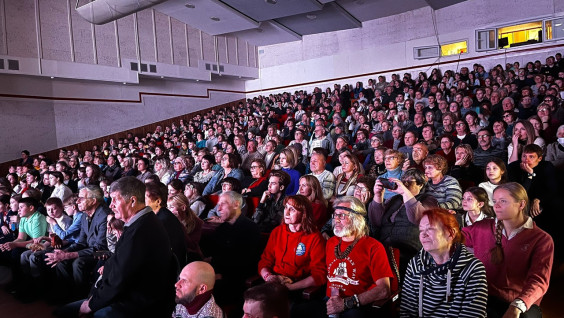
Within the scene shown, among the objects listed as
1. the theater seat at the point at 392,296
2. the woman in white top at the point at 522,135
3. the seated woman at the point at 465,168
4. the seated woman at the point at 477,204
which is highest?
the woman in white top at the point at 522,135

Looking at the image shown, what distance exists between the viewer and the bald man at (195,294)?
1.26m

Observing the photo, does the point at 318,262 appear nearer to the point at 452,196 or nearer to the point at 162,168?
the point at 452,196

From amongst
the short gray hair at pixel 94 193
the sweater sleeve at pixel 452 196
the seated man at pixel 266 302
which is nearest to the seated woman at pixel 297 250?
the seated man at pixel 266 302

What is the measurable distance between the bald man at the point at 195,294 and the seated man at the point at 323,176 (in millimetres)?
1485

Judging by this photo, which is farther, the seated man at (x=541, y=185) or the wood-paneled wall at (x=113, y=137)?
the wood-paneled wall at (x=113, y=137)

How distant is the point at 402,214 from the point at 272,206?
0.90 metres

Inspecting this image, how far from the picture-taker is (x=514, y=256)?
1367mm

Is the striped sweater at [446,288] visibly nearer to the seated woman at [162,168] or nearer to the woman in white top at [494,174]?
the woman in white top at [494,174]

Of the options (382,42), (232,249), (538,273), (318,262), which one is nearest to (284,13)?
(382,42)

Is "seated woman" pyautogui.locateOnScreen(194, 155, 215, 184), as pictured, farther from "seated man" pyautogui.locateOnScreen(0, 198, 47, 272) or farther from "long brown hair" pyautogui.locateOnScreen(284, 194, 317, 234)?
"long brown hair" pyautogui.locateOnScreen(284, 194, 317, 234)

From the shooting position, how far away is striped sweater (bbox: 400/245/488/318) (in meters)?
1.19

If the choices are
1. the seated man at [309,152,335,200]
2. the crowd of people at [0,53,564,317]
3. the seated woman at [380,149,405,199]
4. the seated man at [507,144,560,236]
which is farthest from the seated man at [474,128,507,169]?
the seated man at [309,152,335,200]

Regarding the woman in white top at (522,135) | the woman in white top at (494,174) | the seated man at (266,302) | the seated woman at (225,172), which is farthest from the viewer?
the seated woman at (225,172)

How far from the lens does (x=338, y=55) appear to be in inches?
384
